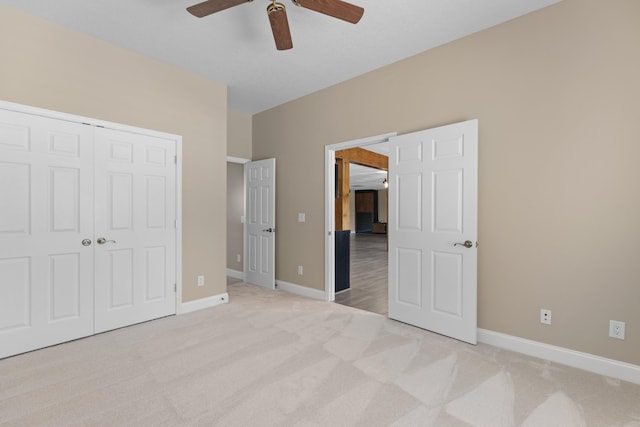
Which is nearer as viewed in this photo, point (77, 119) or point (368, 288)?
point (77, 119)

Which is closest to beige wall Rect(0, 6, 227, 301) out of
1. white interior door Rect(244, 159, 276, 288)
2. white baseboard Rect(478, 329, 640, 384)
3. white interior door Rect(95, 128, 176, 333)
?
white interior door Rect(95, 128, 176, 333)

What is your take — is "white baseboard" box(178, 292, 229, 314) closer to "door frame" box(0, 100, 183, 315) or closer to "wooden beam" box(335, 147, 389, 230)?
"door frame" box(0, 100, 183, 315)

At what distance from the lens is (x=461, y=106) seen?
9.49ft

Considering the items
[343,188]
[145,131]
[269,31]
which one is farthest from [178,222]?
[343,188]

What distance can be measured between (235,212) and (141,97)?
8.38ft

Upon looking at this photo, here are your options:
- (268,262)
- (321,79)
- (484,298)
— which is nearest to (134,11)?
(321,79)

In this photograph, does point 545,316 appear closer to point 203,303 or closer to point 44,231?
point 203,303

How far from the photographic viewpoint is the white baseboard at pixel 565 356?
2.13 m

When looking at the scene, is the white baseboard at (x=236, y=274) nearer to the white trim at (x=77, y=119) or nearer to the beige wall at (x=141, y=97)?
the beige wall at (x=141, y=97)

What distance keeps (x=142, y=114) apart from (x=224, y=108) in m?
1.02

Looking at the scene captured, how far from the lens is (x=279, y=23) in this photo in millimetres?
2086

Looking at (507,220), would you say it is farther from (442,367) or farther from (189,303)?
(189,303)

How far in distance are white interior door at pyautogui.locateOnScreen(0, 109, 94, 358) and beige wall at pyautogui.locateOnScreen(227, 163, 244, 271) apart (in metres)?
2.58

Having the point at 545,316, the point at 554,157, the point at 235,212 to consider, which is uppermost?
the point at 554,157
